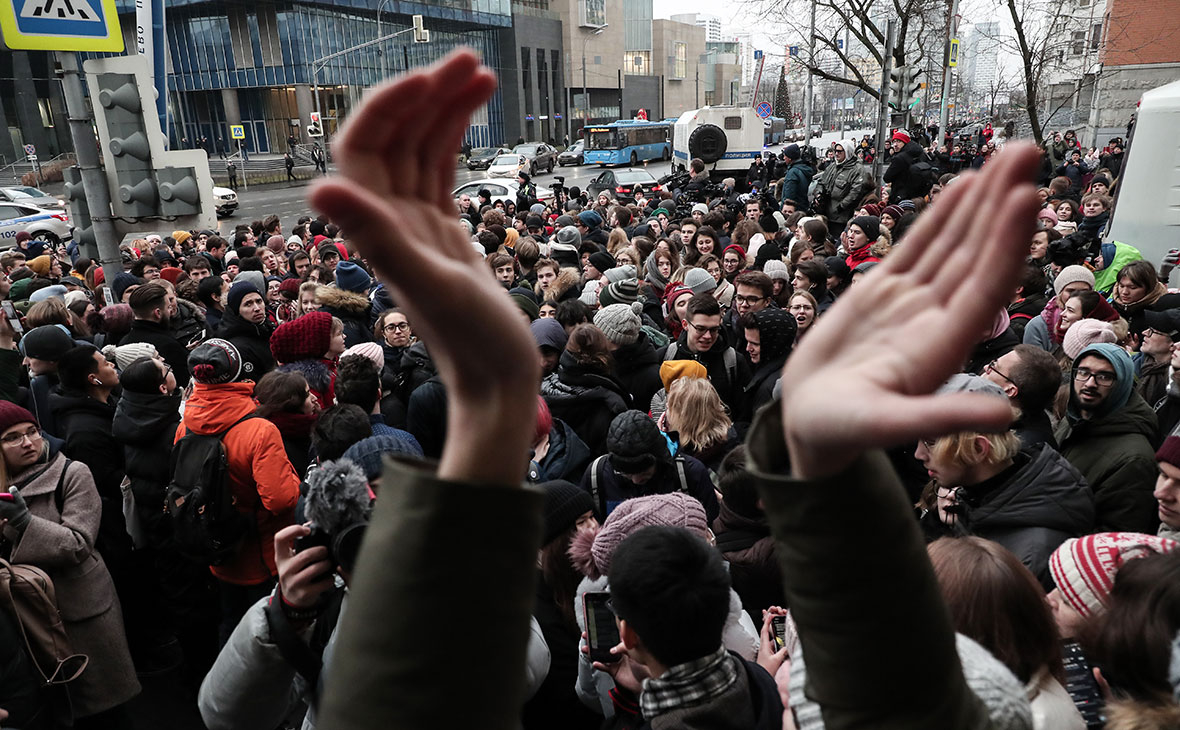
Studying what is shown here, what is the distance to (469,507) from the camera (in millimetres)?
781

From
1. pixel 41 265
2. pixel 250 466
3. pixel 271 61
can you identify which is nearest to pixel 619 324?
pixel 250 466

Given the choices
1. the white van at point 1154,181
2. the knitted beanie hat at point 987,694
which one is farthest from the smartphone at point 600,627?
the white van at point 1154,181

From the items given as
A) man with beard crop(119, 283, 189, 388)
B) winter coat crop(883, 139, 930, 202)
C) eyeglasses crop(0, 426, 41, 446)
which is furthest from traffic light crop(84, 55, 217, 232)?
winter coat crop(883, 139, 930, 202)

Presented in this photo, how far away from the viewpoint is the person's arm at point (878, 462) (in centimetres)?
82

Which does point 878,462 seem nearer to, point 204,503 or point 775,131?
point 204,503

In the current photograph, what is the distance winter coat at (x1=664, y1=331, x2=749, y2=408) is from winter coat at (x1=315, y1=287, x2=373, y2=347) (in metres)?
2.88

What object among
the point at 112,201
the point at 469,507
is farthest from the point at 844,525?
the point at 112,201

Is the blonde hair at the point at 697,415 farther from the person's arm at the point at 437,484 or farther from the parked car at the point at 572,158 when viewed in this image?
the parked car at the point at 572,158

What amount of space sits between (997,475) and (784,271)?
4041 millimetres

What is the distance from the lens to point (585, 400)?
4.44m

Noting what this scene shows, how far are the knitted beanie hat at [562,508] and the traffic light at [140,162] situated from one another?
3.36 metres

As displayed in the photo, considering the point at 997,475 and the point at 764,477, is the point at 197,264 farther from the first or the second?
the point at 764,477

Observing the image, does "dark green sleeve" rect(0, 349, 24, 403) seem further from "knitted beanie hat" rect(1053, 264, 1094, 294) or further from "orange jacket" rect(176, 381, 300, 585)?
"knitted beanie hat" rect(1053, 264, 1094, 294)

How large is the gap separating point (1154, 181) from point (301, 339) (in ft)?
31.4
